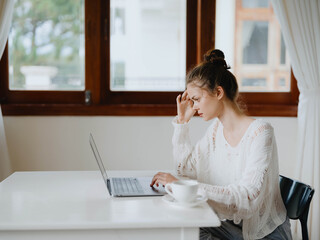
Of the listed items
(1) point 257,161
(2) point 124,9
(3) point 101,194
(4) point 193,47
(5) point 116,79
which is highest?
(2) point 124,9

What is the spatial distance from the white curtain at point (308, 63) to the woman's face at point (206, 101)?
1048 millimetres

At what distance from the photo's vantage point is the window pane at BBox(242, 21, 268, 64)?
294 centimetres

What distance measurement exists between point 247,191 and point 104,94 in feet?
5.19

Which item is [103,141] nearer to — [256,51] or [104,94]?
[104,94]

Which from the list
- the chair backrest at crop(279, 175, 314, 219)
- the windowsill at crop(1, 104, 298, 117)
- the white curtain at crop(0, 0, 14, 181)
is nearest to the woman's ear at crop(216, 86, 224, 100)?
the chair backrest at crop(279, 175, 314, 219)

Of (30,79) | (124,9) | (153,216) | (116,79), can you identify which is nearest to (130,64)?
(116,79)

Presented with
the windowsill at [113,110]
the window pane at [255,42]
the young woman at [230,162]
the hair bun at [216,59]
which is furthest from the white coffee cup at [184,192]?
the window pane at [255,42]

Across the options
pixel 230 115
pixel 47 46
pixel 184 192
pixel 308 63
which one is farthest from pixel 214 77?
pixel 47 46

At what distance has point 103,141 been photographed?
2848mm

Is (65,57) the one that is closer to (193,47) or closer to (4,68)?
(4,68)

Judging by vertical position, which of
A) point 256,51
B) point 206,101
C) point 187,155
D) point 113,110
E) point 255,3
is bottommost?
point 187,155

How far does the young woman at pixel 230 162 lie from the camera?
60.4 inches

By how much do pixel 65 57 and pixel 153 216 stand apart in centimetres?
183

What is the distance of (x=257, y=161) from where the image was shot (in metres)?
1.60
